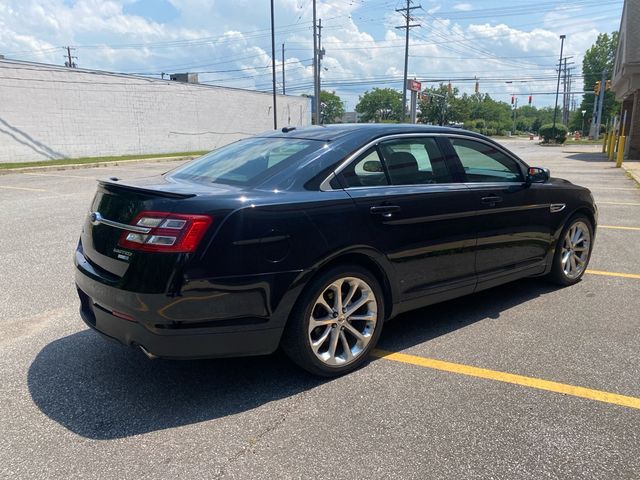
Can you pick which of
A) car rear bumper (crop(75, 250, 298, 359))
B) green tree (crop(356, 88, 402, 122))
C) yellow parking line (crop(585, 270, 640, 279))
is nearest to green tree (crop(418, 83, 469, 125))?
green tree (crop(356, 88, 402, 122))

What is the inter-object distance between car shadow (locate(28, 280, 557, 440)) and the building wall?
22293 millimetres

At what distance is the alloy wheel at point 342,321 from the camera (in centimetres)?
330

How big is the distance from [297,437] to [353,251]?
1.17m

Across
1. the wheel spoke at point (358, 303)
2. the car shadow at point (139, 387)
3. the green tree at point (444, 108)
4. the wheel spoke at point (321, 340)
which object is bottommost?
the car shadow at point (139, 387)

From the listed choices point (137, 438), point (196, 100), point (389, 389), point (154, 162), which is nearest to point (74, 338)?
point (137, 438)

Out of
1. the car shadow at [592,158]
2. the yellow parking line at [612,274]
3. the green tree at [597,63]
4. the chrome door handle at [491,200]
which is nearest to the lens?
the chrome door handle at [491,200]

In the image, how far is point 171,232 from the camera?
2.81 metres

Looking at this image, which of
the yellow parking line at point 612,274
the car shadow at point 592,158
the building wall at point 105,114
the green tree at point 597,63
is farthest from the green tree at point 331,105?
the yellow parking line at point 612,274

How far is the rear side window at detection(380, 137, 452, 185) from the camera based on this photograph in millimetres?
3797

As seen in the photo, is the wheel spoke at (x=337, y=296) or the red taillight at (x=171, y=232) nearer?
the red taillight at (x=171, y=232)

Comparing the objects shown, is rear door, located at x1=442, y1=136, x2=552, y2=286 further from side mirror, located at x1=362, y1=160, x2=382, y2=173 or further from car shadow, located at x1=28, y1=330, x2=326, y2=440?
car shadow, located at x1=28, y1=330, x2=326, y2=440

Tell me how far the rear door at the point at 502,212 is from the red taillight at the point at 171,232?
7.63ft

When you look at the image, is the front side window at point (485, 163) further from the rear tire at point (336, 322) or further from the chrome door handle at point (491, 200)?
the rear tire at point (336, 322)

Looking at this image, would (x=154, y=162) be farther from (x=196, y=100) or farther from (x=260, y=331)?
(x=260, y=331)
